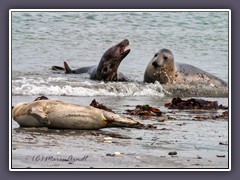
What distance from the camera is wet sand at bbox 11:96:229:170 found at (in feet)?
30.2

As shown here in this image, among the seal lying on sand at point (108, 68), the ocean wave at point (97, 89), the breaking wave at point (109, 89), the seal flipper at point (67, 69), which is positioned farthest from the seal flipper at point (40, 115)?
the seal lying on sand at point (108, 68)

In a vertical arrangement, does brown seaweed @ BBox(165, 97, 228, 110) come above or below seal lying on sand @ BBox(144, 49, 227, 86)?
below

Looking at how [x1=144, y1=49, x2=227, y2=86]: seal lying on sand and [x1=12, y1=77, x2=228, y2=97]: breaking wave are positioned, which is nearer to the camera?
[x1=12, y1=77, x2=228, y2=97]: breaking wave

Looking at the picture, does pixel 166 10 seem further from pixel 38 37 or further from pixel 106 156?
pixel 38 37

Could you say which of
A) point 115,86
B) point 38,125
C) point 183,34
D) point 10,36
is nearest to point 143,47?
point 115,86

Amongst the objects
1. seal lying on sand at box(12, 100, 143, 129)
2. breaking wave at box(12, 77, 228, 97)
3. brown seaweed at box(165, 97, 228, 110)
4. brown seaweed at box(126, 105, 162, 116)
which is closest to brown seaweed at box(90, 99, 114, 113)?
brown seaweed at box(126, 105, 162, 116)

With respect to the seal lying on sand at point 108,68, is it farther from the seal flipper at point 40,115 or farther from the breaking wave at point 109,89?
the seal flipper at point 40,115

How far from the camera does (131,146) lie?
390 inches

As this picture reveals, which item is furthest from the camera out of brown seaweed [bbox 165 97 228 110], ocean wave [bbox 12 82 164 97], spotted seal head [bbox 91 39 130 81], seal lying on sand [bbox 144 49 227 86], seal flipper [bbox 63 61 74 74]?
spotted seal head [bbox 91 39 130 81]

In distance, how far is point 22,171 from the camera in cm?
897

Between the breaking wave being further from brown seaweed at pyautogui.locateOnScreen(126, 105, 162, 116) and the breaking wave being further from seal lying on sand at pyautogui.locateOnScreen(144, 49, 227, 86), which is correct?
brown seaweed at pyautogui.locateOnScreen(126, 105, 162, 116)

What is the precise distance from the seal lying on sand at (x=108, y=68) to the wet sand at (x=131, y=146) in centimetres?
417

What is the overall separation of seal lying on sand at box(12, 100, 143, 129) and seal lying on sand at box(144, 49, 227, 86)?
4114mm

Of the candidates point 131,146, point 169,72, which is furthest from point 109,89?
point 131,146
